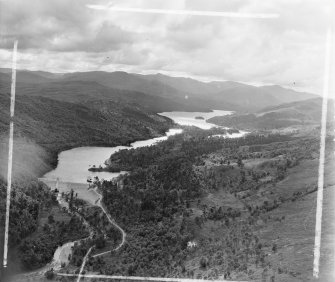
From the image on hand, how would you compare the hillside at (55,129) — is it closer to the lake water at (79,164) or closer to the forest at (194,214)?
the lake water at (79,164)

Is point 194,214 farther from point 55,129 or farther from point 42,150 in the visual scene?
point 55,129

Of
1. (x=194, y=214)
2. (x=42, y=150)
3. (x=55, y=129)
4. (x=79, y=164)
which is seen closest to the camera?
(x=194, y=214)

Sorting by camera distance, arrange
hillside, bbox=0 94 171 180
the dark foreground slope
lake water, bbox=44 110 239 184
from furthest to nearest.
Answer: hillside, bbox=0 94 171 180
lake water, bbox=44 110 239 184
the dark foreground slope

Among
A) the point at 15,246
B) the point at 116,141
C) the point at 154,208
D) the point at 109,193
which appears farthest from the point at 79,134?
the point at 15,246

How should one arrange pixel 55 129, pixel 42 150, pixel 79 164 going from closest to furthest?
pixel 79 164 → pixel 42 150 → pixel 55 129

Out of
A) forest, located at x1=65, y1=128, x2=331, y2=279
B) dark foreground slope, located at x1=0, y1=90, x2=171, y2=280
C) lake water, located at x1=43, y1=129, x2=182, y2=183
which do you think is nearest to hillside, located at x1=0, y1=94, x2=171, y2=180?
dark foreground slope, located at x1=0, y1=90, x2=171, y2=280

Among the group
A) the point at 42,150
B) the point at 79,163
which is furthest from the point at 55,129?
the point at 79,163

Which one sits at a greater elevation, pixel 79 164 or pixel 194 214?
pixel 194 214

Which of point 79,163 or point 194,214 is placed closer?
point 194,214

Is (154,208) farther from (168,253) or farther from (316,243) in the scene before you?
(316,243)

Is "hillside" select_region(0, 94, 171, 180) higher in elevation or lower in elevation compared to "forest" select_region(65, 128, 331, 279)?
higher

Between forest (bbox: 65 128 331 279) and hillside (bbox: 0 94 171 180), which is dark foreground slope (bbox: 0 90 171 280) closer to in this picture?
hillside (bbox: 0 94 171 180)
